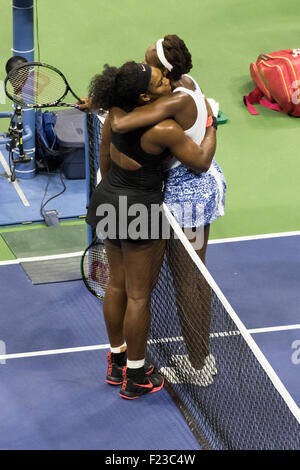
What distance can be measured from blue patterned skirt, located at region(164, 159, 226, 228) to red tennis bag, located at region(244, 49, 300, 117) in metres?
4.46

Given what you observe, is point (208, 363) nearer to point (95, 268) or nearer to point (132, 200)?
point (132, 200)

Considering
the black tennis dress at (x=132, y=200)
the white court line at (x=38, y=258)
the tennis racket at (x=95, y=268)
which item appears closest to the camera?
the black tennis dress at (x=132, y=200)

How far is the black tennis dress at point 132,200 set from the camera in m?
5.50

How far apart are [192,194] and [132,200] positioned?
390 millimetres

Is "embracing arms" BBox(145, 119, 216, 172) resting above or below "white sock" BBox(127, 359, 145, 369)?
above

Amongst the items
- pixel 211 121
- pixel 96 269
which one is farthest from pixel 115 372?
pixel 211 121

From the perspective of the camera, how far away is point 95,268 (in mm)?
7238

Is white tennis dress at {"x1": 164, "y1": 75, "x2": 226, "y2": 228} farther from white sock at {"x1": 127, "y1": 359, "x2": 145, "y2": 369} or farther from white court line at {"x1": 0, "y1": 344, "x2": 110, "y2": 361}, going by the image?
white court line at {"x1": 0, "y1": 344, "x2": 110, "y2": 361}

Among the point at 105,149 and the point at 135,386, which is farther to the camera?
the point at 135,386

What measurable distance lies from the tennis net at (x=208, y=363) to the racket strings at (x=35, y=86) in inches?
58.9

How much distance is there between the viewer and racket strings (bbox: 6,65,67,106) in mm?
6600

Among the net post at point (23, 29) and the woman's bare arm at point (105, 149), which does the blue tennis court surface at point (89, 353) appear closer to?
the woman's bare arm at point (105, 149)

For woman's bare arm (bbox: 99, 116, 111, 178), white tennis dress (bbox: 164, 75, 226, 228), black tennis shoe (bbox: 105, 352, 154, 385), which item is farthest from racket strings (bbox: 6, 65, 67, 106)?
black tennis shoe (bbox: 105, 352, 154, 385)

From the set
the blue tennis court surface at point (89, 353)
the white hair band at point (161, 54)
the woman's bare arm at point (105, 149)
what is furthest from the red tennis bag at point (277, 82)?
the white hair band at point (161, 54)
